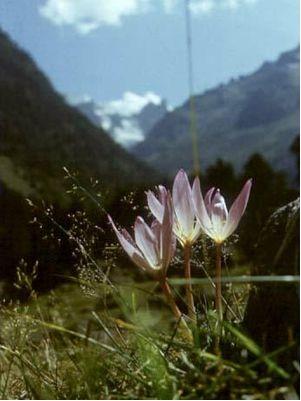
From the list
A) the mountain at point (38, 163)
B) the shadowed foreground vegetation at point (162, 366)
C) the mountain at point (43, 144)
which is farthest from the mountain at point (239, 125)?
the shadowed foreground vegetation at point (162, 366)

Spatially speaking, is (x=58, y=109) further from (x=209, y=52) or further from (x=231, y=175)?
(x=209, y=52)

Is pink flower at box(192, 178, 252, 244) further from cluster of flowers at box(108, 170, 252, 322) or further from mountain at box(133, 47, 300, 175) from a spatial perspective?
mountain at box(133, 47, 300, 175)

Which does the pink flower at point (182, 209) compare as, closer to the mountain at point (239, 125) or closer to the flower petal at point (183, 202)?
the flower petal at point (183, 202)

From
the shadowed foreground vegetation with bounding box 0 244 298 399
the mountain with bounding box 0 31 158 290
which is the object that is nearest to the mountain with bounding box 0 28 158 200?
the mountain with bounding box 0 31 158 290

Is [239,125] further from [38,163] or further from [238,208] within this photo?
[238,208]

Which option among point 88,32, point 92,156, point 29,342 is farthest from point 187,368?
point 92,156
